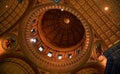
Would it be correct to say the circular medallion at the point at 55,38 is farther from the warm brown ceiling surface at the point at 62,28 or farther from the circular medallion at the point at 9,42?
the circular medallion at the point at 9,42

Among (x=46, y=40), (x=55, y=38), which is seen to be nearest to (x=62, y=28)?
(x=55, y=38)

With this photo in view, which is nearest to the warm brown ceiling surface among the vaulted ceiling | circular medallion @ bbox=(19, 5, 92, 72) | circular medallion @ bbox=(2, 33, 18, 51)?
circular medallion @ bbox=(19, 5, 92, 72)

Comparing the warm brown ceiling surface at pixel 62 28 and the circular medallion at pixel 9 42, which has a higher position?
the warm brown ceiling surface at pixel 62 28

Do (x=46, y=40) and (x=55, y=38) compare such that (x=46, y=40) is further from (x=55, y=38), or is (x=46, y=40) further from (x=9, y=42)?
(x=9, y=42)

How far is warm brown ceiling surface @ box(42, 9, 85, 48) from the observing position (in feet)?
85.5

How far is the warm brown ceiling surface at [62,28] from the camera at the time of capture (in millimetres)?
26062

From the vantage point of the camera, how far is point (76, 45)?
84.0 feet

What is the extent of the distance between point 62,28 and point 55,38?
5.56 feet

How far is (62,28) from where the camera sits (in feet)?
90.7

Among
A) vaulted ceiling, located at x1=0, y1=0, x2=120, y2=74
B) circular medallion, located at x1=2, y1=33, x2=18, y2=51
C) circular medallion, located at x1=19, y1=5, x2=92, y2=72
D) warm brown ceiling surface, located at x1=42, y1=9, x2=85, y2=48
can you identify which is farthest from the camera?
warm brown ceiling surface, located at x1=42, y1=9, x2=85, y2=48

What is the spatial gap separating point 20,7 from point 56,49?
700 cm

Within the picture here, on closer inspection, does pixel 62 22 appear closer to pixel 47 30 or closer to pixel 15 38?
pixel 47 30

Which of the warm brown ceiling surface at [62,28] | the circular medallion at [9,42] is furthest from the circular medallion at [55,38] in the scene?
the circular medallion at [9,42]

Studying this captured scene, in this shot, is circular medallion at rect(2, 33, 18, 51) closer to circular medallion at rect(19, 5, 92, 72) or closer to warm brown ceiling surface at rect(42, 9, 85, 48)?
circular medallion at rect(19, 5, 92, 72)
